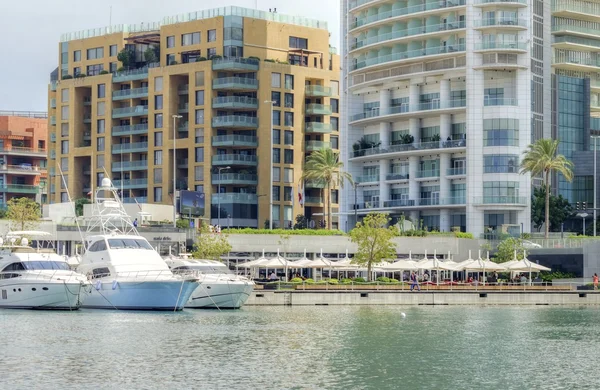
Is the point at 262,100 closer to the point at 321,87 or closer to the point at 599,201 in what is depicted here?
the point at 321,87

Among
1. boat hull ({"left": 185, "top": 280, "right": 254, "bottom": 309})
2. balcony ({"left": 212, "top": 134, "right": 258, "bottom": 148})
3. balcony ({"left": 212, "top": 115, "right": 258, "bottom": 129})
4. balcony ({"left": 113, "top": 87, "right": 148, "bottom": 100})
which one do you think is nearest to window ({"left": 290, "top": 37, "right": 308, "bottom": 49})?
balcony ({"left": 212, "top": 115, "right": 258, "bottom": 129})

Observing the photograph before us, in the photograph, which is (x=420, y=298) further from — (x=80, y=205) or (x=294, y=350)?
(x=80, y=205)

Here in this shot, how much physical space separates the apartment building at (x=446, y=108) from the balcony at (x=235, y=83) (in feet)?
48.6

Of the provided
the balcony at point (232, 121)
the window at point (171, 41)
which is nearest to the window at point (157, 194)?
the balcony at point (232, 121)

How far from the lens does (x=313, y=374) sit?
5756cm

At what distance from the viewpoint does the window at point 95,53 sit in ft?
609

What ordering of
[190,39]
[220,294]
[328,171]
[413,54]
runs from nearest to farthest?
1. [220,294]
2. [413,54]
3. [328,171]
4. [190,39]

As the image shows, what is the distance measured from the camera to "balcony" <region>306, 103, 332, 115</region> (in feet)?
570

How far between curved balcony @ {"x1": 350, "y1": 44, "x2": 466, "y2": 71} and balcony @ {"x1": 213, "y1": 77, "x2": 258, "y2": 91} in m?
17.8

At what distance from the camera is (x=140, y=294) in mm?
88125

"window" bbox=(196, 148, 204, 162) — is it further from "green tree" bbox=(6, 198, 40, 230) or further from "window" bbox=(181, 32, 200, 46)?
"green tree" bbox=(6, 198, 40, 230)

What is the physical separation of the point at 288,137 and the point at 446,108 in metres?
Answer: 30.5

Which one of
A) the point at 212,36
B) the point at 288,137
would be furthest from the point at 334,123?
the point at 212,36

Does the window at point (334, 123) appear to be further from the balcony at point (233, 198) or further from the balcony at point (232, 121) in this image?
the balcony at point (233, 198)
